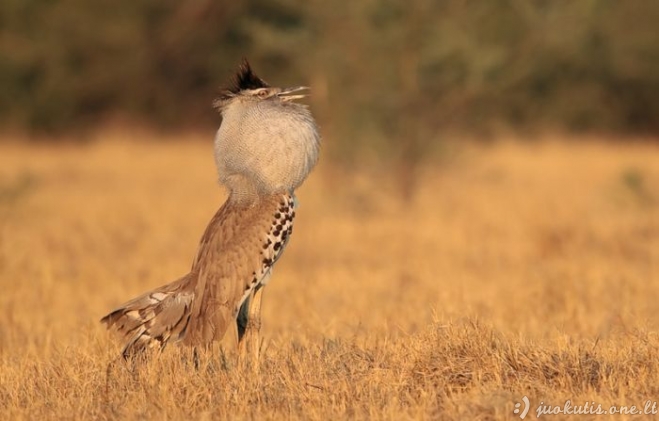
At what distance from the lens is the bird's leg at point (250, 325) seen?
4.98m

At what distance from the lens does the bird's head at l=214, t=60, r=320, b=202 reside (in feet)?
16.9

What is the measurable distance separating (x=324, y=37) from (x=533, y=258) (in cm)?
Answer: 514

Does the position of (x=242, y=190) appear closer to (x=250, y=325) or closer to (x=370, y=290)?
(x=250, y=325)

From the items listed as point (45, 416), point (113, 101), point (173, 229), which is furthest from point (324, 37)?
point (113, 101)

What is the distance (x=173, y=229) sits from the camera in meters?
11.7

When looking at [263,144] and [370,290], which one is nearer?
[263,144]

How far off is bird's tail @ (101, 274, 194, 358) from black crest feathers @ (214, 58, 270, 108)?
3.46 ft

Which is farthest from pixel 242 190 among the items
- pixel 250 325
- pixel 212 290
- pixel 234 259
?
pixel 250 325

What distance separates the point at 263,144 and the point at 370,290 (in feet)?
10.0

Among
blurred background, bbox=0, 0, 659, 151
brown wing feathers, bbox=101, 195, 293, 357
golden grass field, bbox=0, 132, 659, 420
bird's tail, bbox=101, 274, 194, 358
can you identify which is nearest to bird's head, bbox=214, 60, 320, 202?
brown wing feathers, bbox=101, 195, 293, 357

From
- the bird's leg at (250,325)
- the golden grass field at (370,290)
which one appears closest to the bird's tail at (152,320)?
the golden grass field at (370,290)

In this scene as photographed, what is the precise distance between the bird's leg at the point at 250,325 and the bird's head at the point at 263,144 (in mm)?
506

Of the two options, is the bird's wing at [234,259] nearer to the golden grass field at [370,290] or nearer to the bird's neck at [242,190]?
the bird's neck at [242,190]

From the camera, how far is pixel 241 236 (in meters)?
5.08
